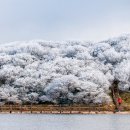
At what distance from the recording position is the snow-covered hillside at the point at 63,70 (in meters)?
93.7

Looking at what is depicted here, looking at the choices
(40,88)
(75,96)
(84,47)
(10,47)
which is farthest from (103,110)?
(10,47)

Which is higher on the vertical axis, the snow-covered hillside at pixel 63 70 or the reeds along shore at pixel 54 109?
the snow-covered hillside at pixel 63 70

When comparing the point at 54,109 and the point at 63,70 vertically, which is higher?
the point at 63,70

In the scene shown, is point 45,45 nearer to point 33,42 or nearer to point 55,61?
point 33,42

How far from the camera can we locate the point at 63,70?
99.4 m

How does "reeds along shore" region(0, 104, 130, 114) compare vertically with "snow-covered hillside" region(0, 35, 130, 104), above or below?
below

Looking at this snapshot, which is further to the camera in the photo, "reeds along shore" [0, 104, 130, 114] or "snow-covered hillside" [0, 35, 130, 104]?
"snow-covered hillside" [0, 35, 130, 104]

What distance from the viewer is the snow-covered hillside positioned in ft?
307

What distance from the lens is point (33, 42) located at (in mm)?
117438

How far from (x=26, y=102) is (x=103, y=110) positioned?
44.6ft

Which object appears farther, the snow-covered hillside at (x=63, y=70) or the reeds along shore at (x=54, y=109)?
the snow-covered hillside at (x=63, y=70)

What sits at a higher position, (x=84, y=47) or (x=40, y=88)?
(x=84, y=47)

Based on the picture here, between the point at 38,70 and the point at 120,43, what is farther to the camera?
the point at 120,43

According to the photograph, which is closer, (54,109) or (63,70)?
(54,109)
